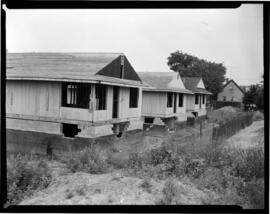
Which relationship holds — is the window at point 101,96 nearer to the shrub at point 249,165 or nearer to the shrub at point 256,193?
the shrub at point 249,165

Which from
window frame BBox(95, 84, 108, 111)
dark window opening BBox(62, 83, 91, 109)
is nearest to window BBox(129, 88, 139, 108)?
window frame BBox(95, 84, 108, 111)

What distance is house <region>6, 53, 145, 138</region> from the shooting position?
7207 mm

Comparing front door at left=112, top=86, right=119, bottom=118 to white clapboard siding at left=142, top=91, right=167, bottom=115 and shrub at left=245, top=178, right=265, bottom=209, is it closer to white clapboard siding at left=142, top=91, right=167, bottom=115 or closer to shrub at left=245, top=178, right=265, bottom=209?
white clapboard siding at left=142, top=91, right=167, bottom=115

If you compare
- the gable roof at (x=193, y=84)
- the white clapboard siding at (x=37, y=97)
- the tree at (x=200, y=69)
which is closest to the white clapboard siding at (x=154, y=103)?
the gable roof at (x=193, y=84)

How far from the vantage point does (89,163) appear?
5.94 meters

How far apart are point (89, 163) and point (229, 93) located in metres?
5.36

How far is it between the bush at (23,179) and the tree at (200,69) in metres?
4.77

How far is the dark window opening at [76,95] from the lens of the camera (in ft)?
25.6

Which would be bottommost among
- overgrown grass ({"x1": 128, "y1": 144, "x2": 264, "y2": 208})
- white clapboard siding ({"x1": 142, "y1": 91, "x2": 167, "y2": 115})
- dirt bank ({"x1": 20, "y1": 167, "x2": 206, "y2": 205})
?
dirt bank ({"x1": 20, "y1": 167, "x2": 206, "y2": 205})

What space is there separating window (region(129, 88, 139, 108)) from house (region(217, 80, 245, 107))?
10.2 feet

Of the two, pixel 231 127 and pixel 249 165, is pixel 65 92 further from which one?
pixel 231 127

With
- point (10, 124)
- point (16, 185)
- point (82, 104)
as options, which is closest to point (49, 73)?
point (82, 104)

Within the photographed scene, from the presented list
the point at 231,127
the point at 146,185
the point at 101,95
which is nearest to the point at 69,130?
the point at 101,95

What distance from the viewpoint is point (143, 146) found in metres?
7.38
